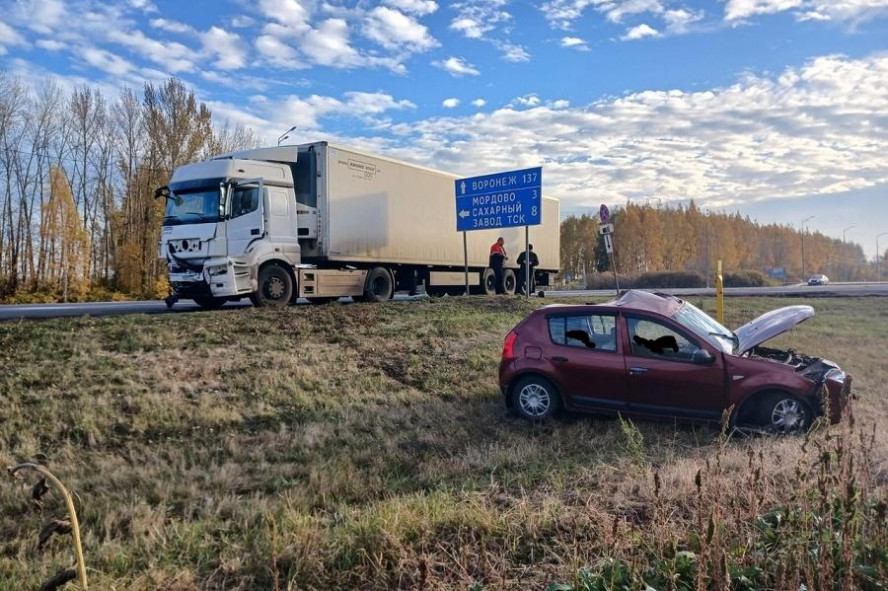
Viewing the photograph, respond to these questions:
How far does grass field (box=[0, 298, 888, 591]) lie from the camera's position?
3.24 metres

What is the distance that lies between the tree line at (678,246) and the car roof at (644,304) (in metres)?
60.4

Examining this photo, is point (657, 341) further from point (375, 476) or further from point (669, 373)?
point (375, 476)

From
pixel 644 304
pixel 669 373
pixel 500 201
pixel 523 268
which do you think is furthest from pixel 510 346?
pixel 523 268

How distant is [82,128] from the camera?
40.8 m

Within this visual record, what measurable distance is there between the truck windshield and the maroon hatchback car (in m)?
7.78

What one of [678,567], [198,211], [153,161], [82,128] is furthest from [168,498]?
[82,128]

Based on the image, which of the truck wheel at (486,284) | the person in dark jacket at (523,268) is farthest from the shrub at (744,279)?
the truck wheel at (486,284)

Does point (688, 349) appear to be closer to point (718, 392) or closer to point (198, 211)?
point (718, 392)

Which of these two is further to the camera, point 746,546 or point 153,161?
point 153,161

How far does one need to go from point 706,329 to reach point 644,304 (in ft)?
2.33

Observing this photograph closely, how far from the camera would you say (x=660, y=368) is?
678 cm

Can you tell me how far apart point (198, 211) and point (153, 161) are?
31461 millimetres

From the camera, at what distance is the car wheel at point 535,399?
7.23 m

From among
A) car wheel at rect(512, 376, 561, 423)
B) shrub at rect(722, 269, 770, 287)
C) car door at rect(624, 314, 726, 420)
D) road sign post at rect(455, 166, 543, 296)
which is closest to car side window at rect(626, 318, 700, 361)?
car door at rect(624, 314, 726, 420)
